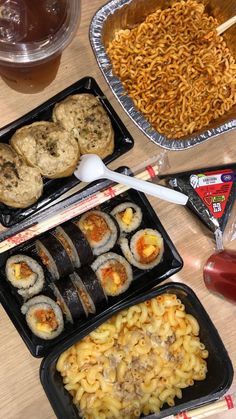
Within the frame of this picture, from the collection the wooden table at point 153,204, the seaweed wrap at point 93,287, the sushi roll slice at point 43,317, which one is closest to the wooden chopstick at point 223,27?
the wooden table at point 153,204

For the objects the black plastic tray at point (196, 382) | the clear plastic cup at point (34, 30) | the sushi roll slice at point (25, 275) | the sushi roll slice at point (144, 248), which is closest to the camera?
the clear plastic cup at point (34, 30)

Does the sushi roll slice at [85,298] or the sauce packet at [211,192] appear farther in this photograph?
the sauce packet at [211,192]

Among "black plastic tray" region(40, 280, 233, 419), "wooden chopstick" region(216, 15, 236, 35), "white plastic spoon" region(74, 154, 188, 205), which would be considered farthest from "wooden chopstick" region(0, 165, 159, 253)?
"wooden chopstick" region(216, 15, 236, 35)

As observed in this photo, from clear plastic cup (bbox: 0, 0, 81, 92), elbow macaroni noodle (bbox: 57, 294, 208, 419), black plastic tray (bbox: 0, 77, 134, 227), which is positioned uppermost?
clear plastic cup (bbox: 0, 0, 81, 92)

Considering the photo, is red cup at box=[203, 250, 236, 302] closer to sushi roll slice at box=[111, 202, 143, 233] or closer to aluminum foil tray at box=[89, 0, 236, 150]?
sushi roll slice at box=[111, 202, 143, 233]

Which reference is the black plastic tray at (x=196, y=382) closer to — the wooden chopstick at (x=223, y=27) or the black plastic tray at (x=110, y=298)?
the black plastic tray at (x=110, y=298)

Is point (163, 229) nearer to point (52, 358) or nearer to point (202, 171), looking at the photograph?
point (202, 171)

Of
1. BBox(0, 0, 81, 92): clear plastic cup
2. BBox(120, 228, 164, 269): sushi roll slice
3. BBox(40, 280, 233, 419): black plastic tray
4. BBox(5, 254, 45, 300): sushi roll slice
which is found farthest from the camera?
BBox(120, 228, 164, 269): sushi roll slice
